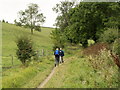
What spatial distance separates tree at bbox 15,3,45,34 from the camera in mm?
82188

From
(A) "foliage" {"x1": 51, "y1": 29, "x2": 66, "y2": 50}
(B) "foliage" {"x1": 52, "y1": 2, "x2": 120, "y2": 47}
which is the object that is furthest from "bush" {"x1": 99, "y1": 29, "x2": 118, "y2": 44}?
(A) "foliage" {"x1": 51, "y1": 29, "x2": 66, "y2": 50}

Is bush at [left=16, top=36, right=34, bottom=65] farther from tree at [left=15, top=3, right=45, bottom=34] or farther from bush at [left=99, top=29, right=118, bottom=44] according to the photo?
tree at [left=15, top=3, right=45, bottom=34]

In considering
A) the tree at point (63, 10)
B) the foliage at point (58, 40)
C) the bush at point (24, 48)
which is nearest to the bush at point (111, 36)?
the bush at point (24, 48)

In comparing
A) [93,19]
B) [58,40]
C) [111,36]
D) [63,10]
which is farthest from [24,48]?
[63,10]

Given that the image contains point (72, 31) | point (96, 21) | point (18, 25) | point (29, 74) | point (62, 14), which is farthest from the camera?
point (18, 25)

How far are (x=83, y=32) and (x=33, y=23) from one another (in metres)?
47.3

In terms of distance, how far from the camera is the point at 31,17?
82.7 m

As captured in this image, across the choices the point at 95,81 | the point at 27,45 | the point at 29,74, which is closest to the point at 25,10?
the point at 27,45

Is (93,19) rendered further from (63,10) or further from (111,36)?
(63,10)

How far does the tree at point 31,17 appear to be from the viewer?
270ft

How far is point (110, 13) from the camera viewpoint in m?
38.2

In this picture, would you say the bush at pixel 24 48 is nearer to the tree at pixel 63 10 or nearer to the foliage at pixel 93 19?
the foliage at pixel 93 19

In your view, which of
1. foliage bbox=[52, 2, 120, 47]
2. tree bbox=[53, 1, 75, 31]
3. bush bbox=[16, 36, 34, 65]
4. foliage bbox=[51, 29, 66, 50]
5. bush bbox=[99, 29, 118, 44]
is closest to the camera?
bush bbox=[16, 36, 34, 65]

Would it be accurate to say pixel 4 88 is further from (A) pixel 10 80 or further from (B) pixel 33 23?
(B) pixel 33 23
